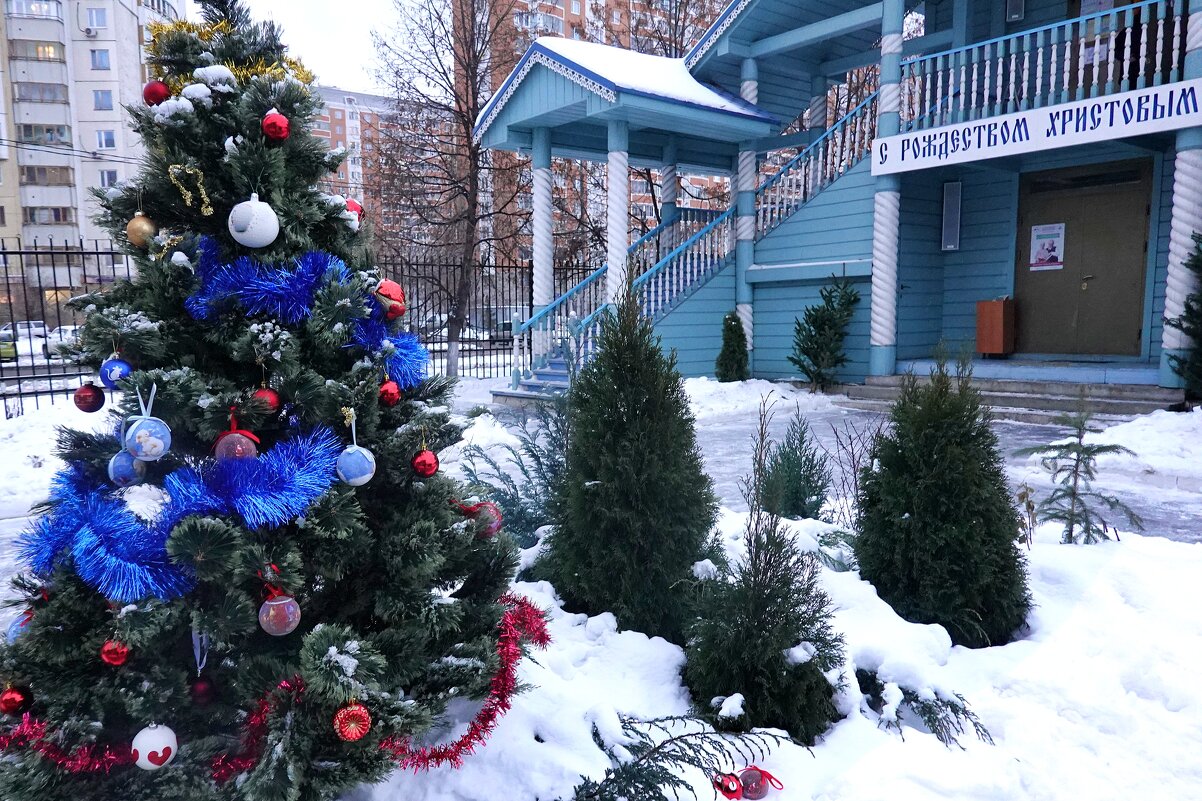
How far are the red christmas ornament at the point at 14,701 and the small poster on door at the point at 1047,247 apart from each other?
13183mm

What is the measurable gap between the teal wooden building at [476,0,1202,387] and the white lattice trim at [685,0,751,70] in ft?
0.17

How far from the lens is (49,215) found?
149ft

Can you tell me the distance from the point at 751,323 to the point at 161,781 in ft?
41.1

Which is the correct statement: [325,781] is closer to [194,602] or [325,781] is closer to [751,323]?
[194,602]

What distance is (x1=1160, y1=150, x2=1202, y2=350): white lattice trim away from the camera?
8.96 metres

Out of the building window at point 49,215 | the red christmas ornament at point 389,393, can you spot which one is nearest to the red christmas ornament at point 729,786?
the red christmas ornament at point 389,393

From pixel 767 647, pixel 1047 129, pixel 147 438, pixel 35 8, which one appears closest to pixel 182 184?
pixel 147 438

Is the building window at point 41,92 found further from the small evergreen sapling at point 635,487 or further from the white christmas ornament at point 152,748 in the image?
the white christmas ornament at point 152,748

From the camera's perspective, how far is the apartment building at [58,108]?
44969 mm

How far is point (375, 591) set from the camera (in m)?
2.15

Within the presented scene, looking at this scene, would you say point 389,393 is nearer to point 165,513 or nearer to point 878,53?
point 165,513

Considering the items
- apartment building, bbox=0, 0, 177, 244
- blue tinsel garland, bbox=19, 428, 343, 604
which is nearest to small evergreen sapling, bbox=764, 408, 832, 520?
blue tinsel garland, bbox=19, 428, 343, 604

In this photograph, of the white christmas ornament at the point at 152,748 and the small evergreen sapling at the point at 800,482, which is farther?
the small evergreen sapling at the point at 800,482

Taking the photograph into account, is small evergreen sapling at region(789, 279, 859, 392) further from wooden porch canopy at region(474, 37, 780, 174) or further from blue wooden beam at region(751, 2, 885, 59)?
blue wooden beam at region(751, 2, 885, 59)
